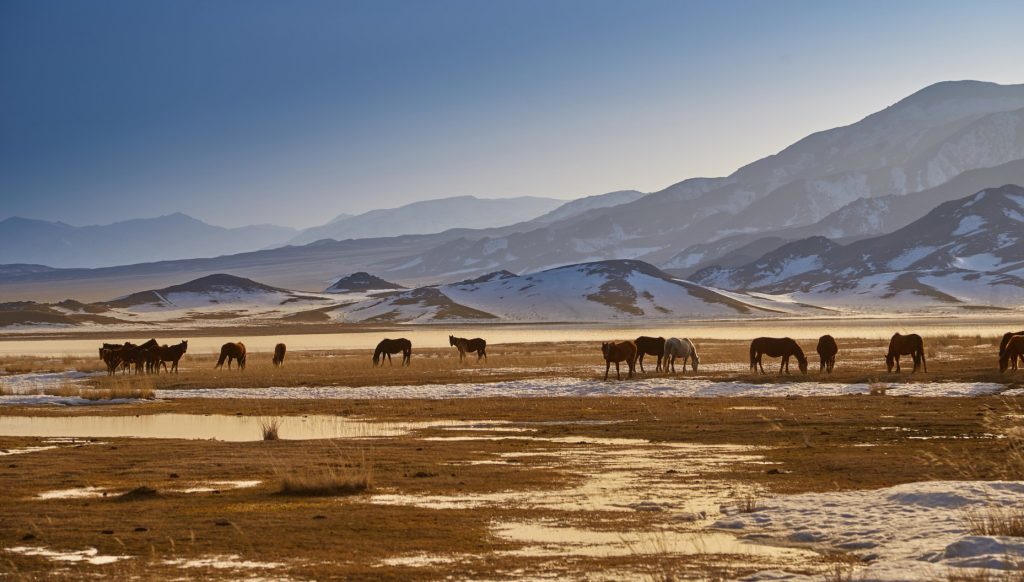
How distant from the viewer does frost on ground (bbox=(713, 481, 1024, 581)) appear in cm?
1075

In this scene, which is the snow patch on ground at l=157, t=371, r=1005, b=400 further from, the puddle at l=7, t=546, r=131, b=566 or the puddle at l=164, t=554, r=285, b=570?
the puddle at l=164, t=554, r=285, b=570

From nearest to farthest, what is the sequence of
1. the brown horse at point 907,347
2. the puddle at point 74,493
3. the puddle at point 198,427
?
the puddle at point 74,493
the puddle at point 198,427
the brown horse at point 907,347

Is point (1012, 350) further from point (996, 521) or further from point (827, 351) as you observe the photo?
point (996, 521)

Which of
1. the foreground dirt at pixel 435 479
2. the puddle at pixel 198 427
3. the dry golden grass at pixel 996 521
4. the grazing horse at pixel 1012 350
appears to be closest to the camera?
the foreground dirt at pixel 435 479

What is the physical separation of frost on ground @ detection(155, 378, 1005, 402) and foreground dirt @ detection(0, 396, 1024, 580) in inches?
127

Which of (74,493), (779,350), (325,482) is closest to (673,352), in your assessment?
(779,350)

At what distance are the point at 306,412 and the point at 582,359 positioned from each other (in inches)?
1014

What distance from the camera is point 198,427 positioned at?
90.9 feet

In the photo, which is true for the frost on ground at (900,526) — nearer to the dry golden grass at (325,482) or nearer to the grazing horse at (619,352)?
the dry golden grass at (325,482)

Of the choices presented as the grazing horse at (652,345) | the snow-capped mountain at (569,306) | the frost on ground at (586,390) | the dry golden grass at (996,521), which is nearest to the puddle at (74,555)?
the dry golden grass at (996,521)

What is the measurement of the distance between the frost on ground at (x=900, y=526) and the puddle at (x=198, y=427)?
475 inches

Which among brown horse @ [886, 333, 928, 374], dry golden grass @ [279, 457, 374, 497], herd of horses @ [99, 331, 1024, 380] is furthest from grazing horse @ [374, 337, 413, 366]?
dry golden grass @ [279, 457, 374, 497]

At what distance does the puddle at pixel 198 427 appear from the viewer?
25.1m

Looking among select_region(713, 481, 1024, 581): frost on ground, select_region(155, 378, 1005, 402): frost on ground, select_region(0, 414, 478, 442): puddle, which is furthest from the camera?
select_region(155, 378, 1005, 402): frost on ground
